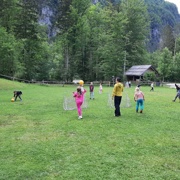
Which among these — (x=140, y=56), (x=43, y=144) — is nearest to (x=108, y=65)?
(x=140, y=56)

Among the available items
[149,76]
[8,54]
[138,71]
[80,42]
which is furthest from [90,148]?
[149,76]

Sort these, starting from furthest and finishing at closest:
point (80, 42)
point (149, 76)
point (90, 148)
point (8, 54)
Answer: point (149, 76) → point (80, 42) → point (8, 54) → point (90, 148)

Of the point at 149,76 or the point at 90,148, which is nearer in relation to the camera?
the point at 90,148

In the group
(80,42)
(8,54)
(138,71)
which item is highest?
(80,42)

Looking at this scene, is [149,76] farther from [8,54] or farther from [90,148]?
[90,148]

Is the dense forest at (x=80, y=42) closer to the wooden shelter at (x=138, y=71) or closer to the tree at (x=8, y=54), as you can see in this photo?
the tree at (x=8, y=54)

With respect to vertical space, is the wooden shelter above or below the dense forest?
below

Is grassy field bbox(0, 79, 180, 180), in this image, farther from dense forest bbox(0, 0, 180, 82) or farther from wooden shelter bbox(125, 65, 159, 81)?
wooden shelter bbox(125, 65, 159, 81)

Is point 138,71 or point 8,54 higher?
point 8,54

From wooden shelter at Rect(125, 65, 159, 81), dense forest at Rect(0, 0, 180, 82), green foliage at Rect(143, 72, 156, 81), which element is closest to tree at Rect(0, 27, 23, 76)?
dense forest at Rect(0, 0, 180, 82)

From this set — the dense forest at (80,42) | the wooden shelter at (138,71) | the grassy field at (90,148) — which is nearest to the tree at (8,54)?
the dense forest at (80,42)

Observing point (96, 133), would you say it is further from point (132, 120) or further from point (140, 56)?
point (140, 56)

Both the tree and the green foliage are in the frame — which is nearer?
the tree

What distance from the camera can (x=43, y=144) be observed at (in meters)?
7.58
